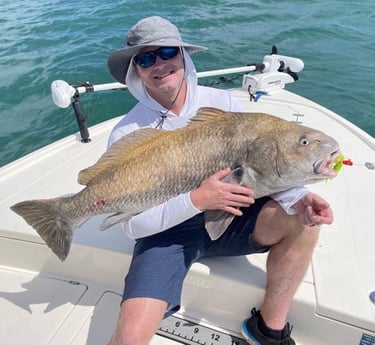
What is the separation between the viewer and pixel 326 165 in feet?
5.84

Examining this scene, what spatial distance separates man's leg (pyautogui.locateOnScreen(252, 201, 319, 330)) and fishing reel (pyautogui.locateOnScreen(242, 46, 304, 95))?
2.80m

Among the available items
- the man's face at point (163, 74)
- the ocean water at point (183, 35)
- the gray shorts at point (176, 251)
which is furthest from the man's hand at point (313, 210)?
the ocean water at point (183, 35)

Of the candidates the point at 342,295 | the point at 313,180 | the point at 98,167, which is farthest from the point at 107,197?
the point at 342,295

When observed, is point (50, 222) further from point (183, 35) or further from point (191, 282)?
point (183, 35)

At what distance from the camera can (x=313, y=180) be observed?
1846 mm

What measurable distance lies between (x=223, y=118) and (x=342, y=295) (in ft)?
3.85

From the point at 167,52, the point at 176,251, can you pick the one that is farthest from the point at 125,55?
the point at 176,251

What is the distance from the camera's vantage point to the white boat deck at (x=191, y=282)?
6.94 feet

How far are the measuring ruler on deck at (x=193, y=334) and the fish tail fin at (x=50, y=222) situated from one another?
0.82 metres

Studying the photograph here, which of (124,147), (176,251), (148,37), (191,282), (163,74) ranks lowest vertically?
(191,282)

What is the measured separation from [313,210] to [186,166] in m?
0.69

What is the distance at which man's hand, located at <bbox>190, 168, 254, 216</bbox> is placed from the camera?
6.18 ft

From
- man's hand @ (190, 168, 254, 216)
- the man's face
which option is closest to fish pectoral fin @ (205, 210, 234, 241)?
man's hand @ (190, 168, 254, 216)

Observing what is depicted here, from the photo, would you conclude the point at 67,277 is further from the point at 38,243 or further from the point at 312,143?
the point at 312,143
